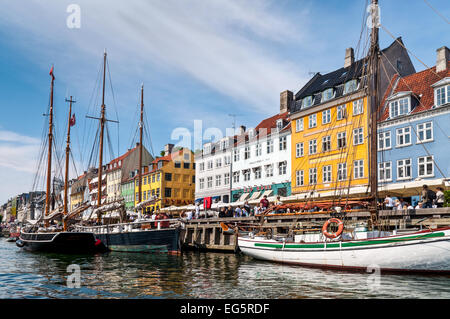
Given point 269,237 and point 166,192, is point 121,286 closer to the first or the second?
point 269,237

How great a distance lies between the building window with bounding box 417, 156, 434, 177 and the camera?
3241cm

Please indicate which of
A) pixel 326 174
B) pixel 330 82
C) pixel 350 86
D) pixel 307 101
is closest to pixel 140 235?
pixel 326 174

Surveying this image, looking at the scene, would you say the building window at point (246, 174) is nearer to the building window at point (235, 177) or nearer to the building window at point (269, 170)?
the building window at point (235, 177)

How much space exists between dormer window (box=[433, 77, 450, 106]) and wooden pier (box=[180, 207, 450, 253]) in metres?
15.0

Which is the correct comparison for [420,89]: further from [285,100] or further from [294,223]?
[285,100]

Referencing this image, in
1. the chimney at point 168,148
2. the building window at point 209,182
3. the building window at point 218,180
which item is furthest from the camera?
the chimney at point 168,148

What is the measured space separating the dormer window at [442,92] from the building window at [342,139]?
28.9 feet

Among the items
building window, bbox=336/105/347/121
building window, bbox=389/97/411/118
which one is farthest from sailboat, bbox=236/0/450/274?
building window, bbox=336/105/347/121

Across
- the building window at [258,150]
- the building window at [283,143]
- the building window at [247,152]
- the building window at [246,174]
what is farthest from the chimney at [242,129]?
the building window at [283,143]

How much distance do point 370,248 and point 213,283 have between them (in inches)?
273

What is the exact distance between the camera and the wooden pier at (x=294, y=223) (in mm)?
20078

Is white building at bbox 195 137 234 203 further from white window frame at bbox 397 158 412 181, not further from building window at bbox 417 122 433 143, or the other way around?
building window at bbox 417 122 433 143

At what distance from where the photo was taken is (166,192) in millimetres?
69312
